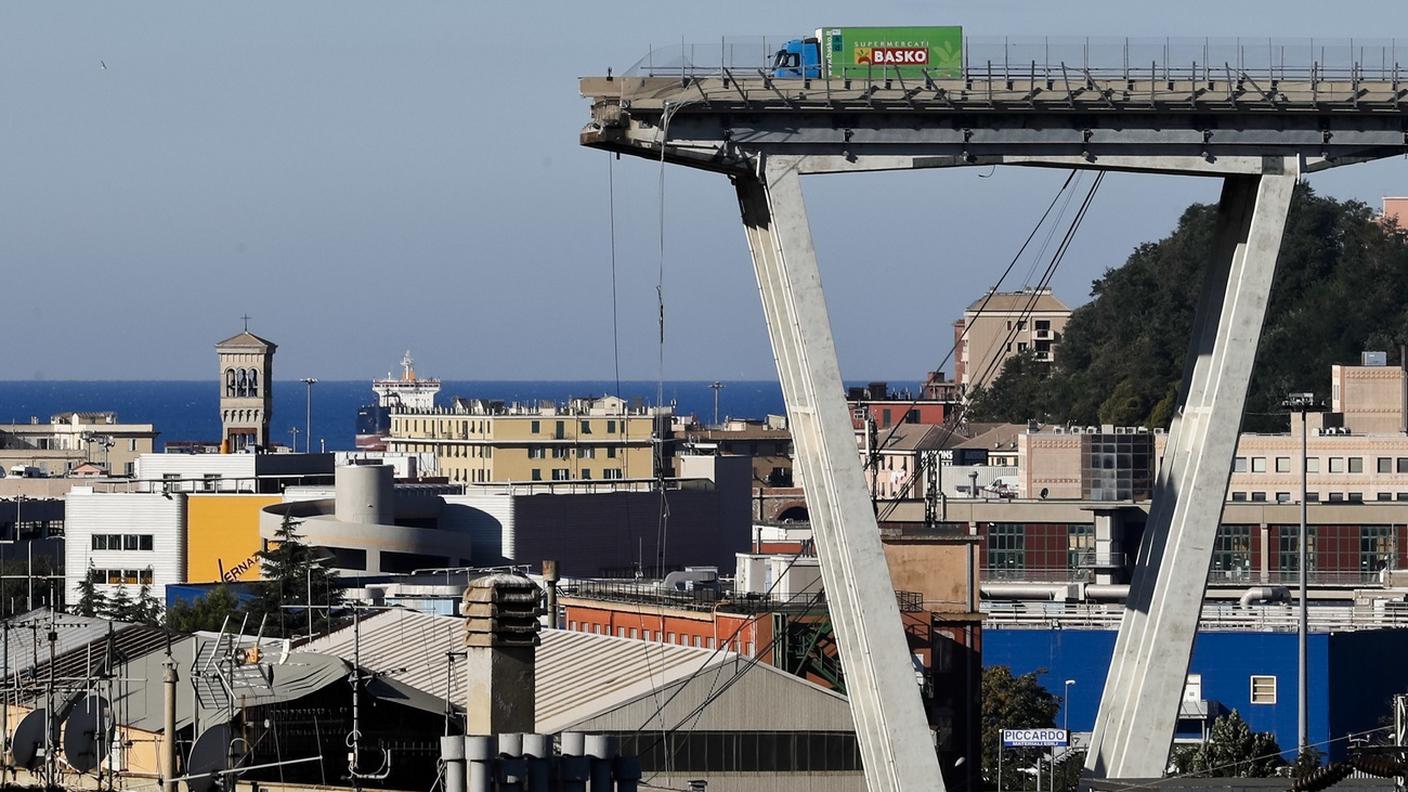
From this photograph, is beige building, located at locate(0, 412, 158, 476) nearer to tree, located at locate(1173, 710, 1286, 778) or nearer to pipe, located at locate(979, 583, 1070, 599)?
pipe, located at locate(979, 583, 1070, 599)

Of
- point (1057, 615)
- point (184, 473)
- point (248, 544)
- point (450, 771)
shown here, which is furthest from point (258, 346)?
point (450, 771)

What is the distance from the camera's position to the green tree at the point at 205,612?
74.2 meters

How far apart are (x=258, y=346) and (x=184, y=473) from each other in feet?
59.4

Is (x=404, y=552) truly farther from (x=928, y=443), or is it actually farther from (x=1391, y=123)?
(x=1391, y=123)

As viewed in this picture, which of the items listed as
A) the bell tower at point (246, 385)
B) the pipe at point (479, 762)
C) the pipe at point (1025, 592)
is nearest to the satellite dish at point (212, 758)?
the pipe at point (479, 762)

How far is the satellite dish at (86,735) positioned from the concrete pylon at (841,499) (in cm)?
858

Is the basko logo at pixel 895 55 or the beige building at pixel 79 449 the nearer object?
the basko logo at pixel 895 55

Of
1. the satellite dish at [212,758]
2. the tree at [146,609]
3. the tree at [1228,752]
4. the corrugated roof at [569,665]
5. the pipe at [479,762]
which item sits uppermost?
the pipe at [479,762]

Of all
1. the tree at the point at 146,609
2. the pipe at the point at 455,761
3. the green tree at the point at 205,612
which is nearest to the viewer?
the pipe at the point at 455,761

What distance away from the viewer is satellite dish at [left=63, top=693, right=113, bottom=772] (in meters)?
34.0

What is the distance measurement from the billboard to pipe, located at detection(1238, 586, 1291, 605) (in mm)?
50324

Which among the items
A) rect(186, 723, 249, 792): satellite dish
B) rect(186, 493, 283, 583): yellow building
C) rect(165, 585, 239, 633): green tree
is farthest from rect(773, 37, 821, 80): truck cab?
rect(186, 493, 283, 583): yellow building

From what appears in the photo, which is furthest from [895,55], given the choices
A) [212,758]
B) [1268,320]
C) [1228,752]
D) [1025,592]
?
[1268,320]

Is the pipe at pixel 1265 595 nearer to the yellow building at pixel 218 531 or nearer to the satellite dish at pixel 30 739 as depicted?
the yellow building at pixel 218 531
